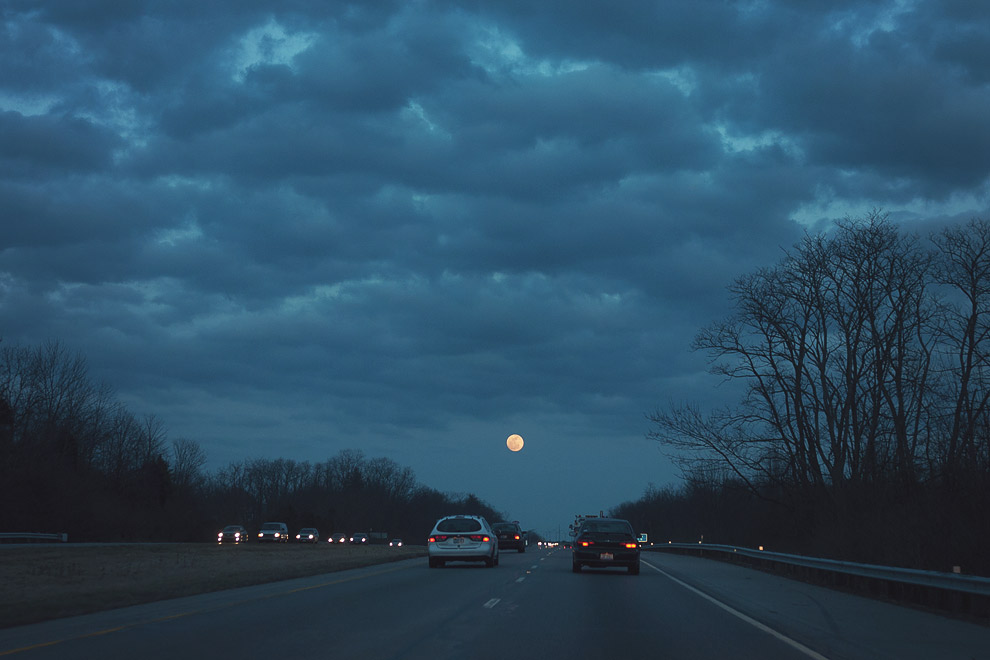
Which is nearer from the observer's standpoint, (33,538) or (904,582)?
(904,582)

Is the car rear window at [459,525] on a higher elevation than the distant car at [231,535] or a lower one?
higher

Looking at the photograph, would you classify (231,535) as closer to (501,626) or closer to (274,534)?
(274,534)

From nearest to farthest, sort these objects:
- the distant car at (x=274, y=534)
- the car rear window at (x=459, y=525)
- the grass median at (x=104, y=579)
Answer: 1. the grass median at (x=104, y=579)
2. the car rear window at (x=459, y=525)
3. the distant car at (x=274, y=534)

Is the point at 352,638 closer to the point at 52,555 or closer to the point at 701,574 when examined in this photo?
the point at 701,574

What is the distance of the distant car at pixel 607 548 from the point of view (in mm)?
28594

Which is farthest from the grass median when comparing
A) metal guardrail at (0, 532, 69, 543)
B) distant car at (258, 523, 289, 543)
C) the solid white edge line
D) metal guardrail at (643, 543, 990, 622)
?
distant car at (258, 523, 289, 543)

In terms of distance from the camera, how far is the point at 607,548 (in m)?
28.8

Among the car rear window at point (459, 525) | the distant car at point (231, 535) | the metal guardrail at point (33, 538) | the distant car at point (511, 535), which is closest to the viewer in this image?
the car rear window at point (459, 525)

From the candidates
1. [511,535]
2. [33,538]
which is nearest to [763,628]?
[511,535]

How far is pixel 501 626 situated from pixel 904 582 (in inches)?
379

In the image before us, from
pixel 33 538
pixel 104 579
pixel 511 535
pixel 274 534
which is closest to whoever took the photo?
pixel 104 579

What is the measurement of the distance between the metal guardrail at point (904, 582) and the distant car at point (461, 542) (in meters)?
9.49

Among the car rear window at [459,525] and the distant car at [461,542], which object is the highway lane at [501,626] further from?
the car rear window at [459,525]

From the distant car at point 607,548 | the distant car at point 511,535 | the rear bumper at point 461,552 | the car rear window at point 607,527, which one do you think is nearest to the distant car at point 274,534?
the distant car at point 511,535
